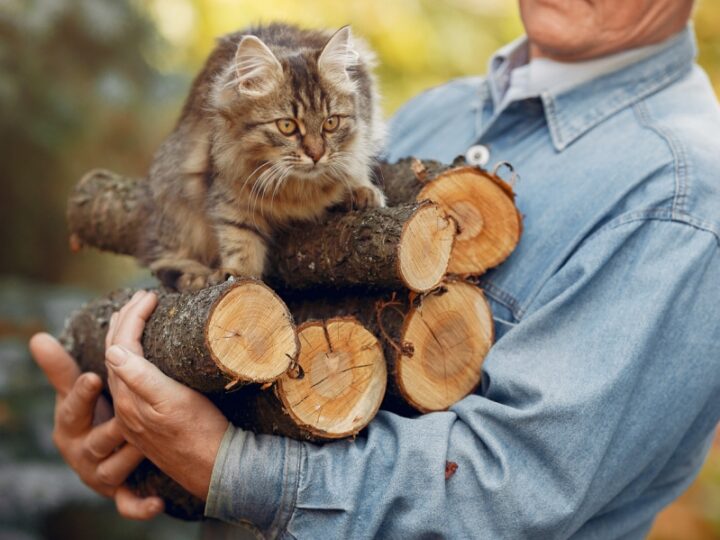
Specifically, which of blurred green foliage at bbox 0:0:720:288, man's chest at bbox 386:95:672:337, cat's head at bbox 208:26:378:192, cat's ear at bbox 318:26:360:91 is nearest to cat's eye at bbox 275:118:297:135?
cat's head at bbox 208:26:378:192

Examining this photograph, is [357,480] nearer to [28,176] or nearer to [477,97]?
[477,97]

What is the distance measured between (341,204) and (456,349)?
418 millimetres

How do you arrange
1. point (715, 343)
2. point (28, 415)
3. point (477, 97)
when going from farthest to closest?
point (28, 415)
point (477, 97)
point (715, 343)

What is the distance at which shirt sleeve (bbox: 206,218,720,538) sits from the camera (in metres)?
1.53

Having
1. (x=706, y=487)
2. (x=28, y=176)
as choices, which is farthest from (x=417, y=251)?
(x=706, y=487)

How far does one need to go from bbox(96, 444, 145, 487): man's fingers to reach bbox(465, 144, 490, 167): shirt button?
105 cm

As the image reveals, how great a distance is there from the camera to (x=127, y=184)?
2.39 meters

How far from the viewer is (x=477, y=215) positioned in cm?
178

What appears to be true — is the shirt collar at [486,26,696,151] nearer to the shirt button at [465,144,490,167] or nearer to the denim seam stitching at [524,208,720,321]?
the shirt button at [465,144,490,167]

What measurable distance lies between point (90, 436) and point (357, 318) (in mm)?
789

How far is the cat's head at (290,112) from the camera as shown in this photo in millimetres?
1766

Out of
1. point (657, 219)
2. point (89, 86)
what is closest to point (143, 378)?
point (657, 219)

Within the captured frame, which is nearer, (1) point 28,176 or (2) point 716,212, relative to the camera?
(2) point 716,212

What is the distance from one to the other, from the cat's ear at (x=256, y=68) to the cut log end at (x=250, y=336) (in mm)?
495
